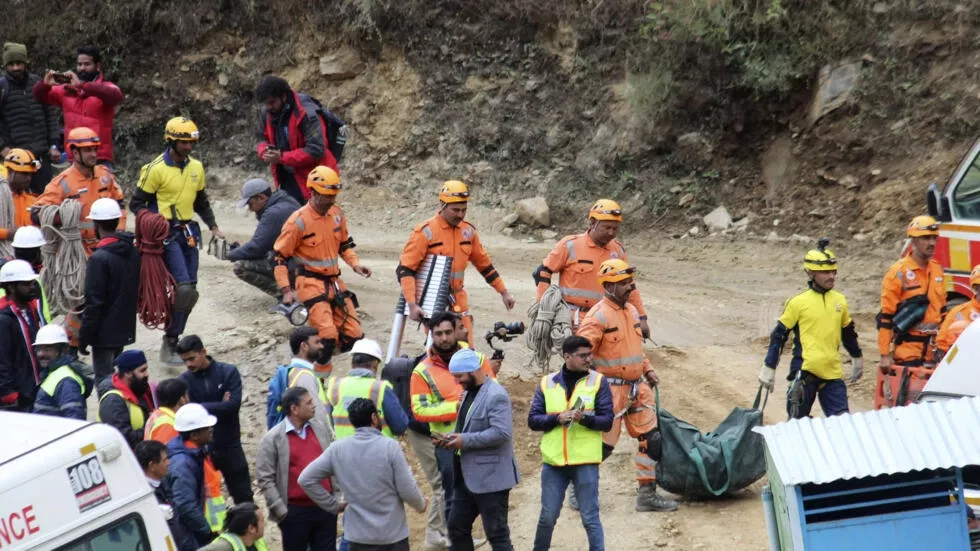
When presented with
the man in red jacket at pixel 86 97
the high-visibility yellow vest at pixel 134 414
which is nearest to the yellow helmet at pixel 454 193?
the high-visibility yellow vest at pixel 134 414

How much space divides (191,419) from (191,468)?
28 centimetres

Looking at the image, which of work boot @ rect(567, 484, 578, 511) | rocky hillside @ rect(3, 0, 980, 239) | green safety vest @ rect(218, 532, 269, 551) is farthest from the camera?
rocky hillside @ rect(3, 0, 980, 239)

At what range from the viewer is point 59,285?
1142 centimetres

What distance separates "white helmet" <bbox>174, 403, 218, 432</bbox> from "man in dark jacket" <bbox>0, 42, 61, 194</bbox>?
8289 mm

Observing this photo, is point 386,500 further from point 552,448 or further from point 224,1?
point 224,1

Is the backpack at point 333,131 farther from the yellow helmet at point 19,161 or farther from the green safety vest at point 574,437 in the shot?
the green safety vest at point 574,437

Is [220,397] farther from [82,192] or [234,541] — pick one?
[82,192]

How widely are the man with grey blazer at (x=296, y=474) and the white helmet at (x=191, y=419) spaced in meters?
0.53

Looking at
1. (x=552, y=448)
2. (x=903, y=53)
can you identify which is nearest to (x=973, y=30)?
A: (x=903, y=53)

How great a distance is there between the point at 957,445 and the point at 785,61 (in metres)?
11.7

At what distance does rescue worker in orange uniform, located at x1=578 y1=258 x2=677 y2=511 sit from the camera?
891 cm

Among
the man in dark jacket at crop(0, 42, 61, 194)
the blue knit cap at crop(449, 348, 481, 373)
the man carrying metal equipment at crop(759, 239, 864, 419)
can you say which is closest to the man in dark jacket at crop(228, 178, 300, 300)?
the man in dark jacket at crop(0, 42, 61, 194)

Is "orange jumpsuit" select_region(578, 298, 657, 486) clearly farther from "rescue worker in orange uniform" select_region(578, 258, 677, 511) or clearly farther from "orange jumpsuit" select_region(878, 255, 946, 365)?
"orange jumpsuit" select_region(878, 255, 946, 365)

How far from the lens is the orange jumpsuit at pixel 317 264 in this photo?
34.5ft
